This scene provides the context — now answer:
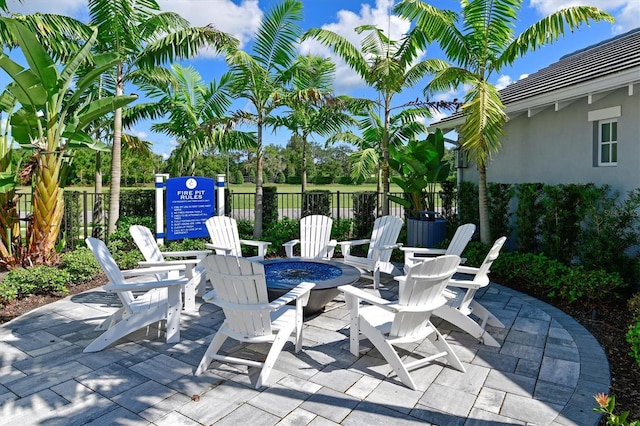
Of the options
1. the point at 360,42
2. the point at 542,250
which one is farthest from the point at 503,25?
the point at 542,250

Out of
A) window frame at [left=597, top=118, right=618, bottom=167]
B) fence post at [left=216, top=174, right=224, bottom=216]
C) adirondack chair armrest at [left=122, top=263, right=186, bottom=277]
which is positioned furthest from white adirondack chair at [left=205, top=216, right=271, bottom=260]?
window frame at [left=597, top=118, right=618, bottom=167]

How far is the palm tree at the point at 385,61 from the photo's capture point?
30.3 ft

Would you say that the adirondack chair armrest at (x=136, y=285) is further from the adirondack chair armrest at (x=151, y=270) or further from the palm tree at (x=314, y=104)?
the palm tree at (x=314, y=104)

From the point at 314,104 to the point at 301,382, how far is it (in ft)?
24.0

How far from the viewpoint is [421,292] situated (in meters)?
3.67

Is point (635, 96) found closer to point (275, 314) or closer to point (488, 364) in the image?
point (488, 364)

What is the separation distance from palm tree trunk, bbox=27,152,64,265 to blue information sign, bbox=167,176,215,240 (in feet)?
7.38

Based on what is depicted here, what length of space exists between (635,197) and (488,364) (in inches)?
154

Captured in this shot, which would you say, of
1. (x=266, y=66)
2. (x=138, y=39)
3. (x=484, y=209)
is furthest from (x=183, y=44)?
(x=484, y=209)

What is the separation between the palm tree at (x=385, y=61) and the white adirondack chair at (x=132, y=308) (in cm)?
685

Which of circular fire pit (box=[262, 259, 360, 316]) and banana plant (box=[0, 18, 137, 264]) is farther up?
banana plant (box=[0, 18, 137, 264])

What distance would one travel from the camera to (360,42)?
33.3 ft

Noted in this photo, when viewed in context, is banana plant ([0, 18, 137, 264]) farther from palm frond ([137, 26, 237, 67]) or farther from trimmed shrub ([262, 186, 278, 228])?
trimmed shrub ([262, 186, 278, 228])

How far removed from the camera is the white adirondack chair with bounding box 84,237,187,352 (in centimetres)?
421
